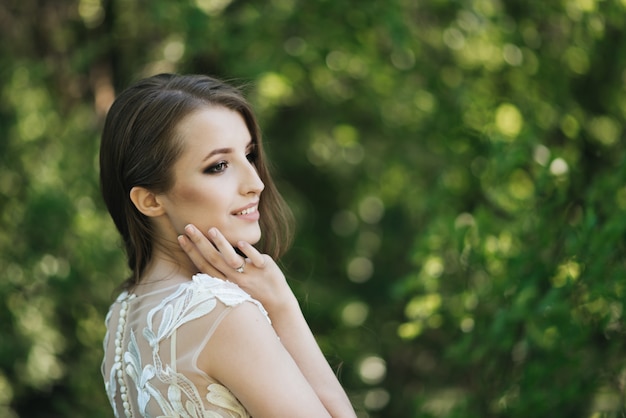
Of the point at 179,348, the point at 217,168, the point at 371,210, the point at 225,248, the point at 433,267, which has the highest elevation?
the point at 217,168

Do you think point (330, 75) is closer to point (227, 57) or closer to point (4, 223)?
point (227, 57)

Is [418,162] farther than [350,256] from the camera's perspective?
No

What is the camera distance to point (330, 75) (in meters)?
4.77

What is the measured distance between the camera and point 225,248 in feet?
6.31

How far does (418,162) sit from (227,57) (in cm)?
143

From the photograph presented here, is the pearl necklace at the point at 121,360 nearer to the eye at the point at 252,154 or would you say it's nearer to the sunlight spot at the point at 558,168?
the eye at the point at 252,154

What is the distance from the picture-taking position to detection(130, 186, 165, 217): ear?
198cm

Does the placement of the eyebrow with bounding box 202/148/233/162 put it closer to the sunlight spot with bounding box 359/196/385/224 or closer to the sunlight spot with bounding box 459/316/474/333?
the sunlight spot with bounding box 459/316/474/333

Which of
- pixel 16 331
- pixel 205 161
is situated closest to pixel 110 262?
pixel 16 331

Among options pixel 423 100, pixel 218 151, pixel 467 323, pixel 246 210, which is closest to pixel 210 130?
pixel 218 151

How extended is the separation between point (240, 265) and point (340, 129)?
319 cm

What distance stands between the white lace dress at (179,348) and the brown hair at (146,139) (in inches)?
9.0

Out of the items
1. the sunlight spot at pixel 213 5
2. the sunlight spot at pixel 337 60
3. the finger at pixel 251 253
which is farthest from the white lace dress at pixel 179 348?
the sunlight spot at pixel 337 60

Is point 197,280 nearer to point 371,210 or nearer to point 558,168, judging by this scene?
point 558,168
